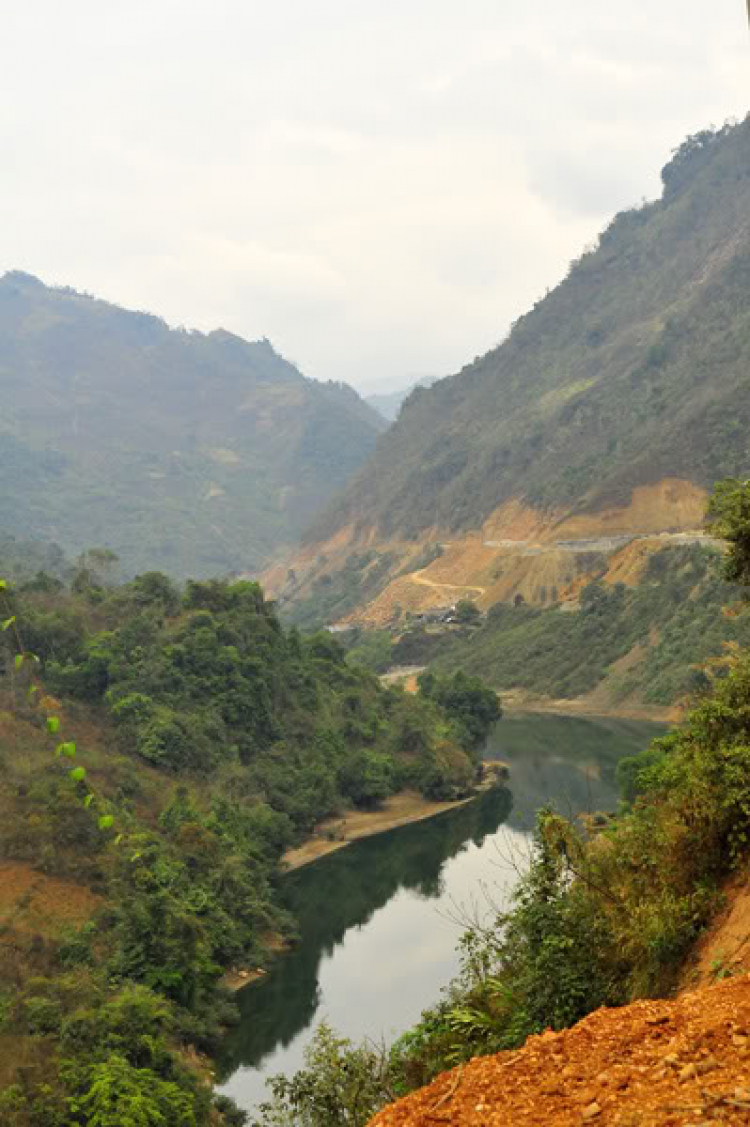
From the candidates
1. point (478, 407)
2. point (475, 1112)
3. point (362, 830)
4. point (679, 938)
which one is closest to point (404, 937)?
point (362, 830)

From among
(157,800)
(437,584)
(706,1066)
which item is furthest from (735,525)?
Answer: (437,584)

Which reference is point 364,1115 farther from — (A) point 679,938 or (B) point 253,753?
(B) point 253,753

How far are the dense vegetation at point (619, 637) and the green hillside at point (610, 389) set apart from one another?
1338cm

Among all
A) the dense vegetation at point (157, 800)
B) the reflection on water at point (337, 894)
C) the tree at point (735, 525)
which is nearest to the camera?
the tree at point (735, 525)

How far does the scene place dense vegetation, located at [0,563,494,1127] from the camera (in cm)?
2417

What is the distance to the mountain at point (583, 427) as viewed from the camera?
98250mm

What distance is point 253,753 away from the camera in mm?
52250

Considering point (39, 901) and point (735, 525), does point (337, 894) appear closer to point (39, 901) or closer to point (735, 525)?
point (39, 901)

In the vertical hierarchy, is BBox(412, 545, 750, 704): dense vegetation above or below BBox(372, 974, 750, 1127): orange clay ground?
below

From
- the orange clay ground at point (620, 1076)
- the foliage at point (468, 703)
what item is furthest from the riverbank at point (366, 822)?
the orange clay ground at point (620, 1076)

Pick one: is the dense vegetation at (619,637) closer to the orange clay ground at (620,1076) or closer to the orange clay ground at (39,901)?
the orange clay ground at (39,901)

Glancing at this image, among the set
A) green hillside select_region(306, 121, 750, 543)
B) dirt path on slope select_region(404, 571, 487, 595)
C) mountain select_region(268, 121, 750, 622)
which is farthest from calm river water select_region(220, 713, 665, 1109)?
green hillside select_region(306, 121, 750, 543)

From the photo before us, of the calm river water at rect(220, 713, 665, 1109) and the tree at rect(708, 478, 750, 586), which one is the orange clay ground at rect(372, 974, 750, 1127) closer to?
the tree at rect(708, 478, 750, 586)

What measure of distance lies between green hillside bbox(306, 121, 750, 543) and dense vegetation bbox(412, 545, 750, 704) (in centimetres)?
1338
